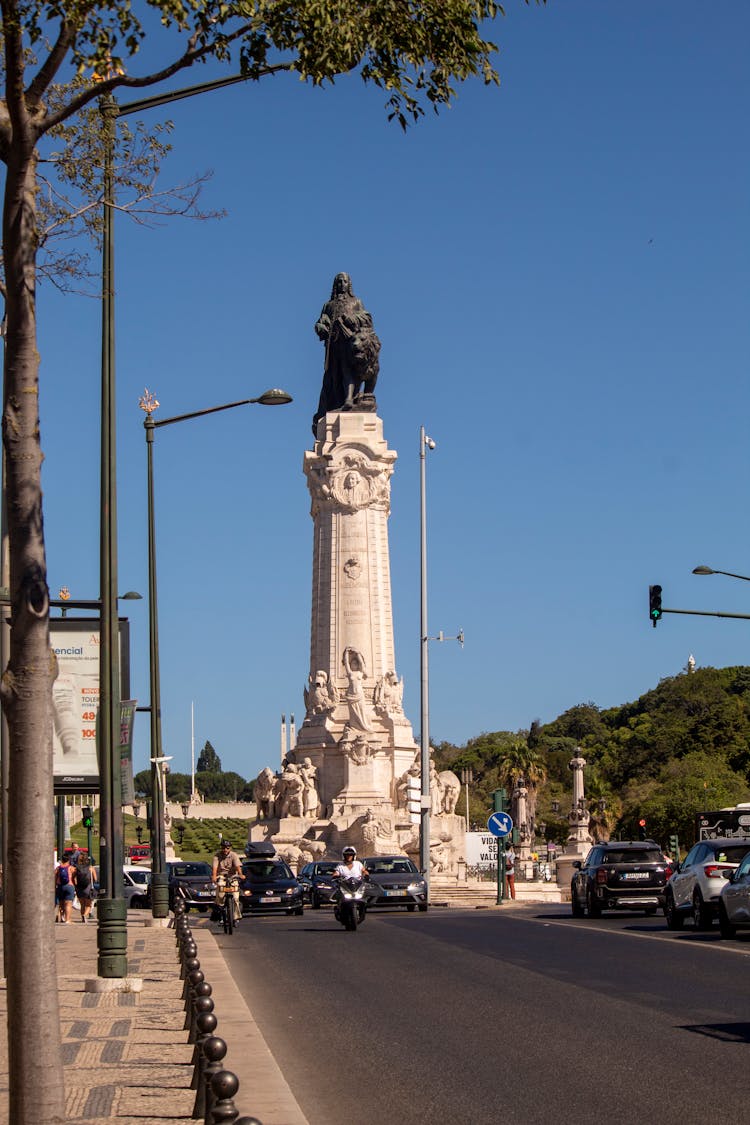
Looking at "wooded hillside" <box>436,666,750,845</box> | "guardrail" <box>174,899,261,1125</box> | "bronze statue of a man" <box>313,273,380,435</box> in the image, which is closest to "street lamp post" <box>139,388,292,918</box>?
"guardrail" <box>174,899,261,1125</box>

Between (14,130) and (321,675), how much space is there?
61.6m

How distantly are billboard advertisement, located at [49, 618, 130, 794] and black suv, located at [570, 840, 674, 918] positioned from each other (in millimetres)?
13322

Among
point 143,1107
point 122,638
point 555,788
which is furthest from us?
point 555,788

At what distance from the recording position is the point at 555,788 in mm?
141250

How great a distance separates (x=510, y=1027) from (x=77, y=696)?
11.5m

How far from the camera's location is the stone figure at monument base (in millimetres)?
68000

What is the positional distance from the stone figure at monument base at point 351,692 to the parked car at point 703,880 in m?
35.7

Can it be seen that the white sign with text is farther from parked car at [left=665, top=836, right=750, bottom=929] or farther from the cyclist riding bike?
parked car at [left=665, top=836, right=750, bottom=929]

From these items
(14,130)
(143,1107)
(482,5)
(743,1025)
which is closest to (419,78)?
(482,5)

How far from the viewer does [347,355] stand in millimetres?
76812

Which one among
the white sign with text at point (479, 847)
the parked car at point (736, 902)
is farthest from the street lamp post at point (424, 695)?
the parked car at point (736, 902)

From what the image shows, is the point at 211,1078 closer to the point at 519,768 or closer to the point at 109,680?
the point at 109,680

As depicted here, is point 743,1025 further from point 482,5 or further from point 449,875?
point 449,875

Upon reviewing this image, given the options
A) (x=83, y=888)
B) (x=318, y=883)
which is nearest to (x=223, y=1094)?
(x=83, y=888)
